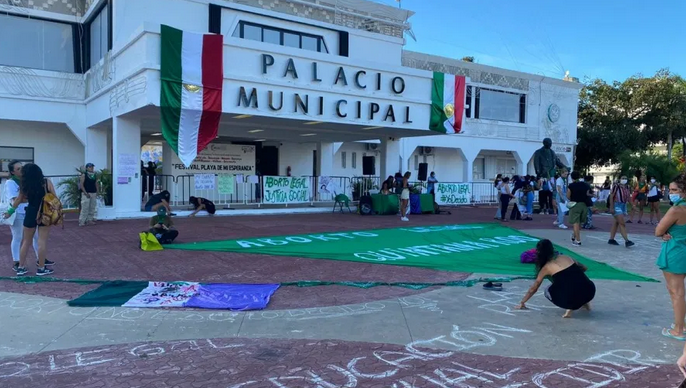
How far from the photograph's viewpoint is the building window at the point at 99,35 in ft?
57.8

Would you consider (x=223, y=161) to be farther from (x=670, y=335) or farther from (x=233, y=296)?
(x=670, y=335)

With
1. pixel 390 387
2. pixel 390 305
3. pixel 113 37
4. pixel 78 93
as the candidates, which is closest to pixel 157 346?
pixel 390 387

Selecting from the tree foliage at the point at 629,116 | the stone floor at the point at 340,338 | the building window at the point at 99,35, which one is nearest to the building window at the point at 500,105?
the tree foliage at the point at 629,116

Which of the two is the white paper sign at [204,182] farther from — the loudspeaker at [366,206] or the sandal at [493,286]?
the sandal at [493,286]

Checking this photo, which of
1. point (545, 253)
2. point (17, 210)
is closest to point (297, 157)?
point (17, 210)

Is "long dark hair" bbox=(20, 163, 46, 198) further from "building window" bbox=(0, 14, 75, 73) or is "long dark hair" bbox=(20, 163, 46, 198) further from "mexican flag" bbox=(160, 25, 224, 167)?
"building window" bbox=(0, 14, 75, 73)

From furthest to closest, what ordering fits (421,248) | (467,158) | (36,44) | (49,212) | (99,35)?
(467,158) → (36,44) → (99,35) → (421,248) → (49,212)

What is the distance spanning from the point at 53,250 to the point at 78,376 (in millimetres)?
6916

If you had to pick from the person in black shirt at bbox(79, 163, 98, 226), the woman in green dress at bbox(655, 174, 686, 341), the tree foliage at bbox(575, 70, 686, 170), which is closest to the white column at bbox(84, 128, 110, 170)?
the person in black shirt at bbox(79, 163, 98, 226)

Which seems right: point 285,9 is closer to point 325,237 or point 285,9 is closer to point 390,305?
point 325,237

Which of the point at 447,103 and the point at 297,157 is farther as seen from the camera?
the point at 297,157

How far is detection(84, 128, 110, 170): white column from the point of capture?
19406 mm

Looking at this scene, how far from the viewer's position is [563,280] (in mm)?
5965

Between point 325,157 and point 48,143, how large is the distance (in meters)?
11.6
